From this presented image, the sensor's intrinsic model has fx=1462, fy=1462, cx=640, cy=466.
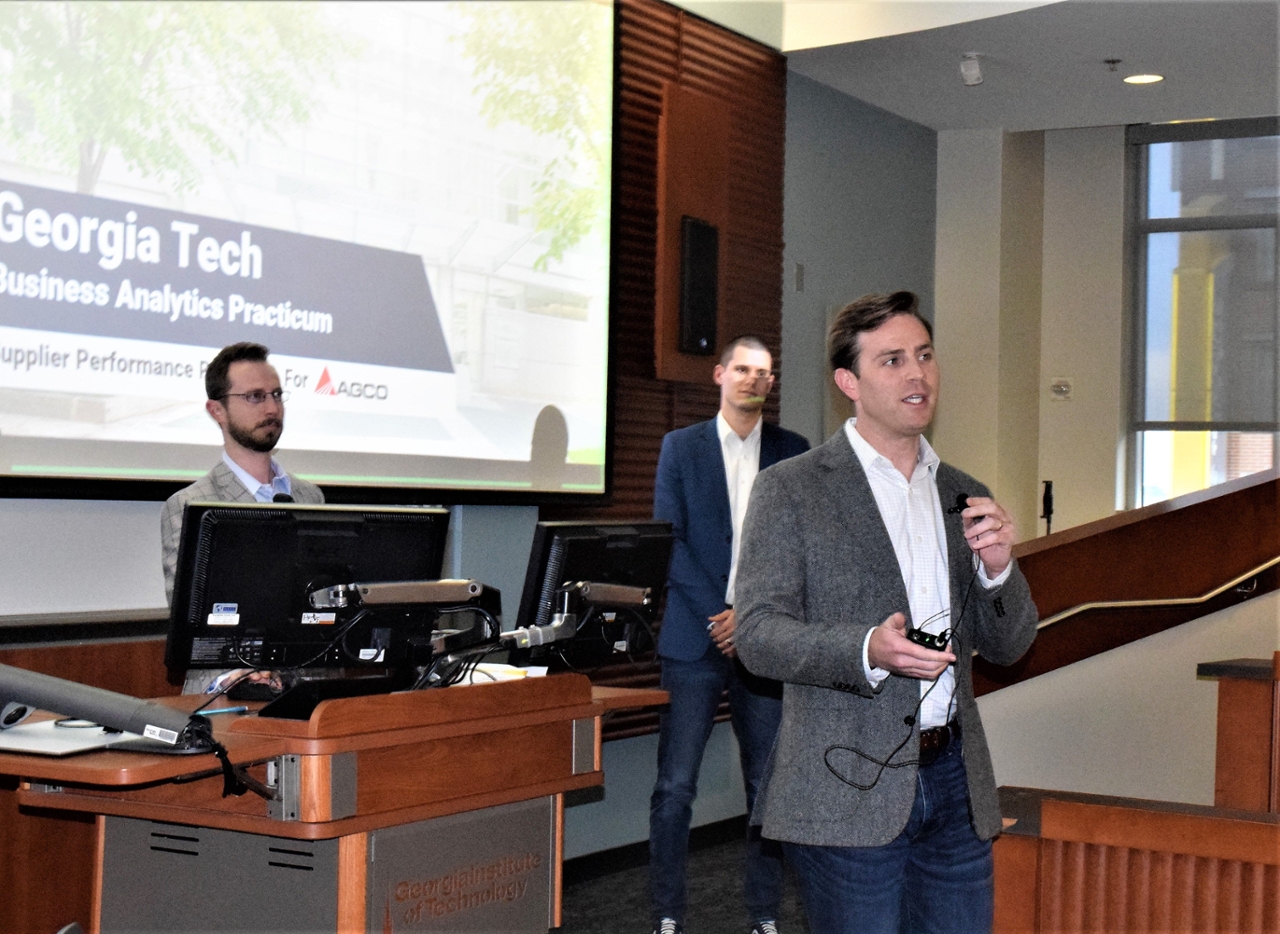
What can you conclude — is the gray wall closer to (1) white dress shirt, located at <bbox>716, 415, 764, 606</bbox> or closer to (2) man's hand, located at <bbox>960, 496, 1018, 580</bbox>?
(1) white dress shirt, located at <bbox>716, 415, 764, 606</bbox>

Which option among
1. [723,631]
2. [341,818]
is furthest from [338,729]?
[723,631]

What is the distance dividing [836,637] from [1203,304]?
307 inches

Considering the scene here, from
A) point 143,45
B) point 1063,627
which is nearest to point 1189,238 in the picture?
point 1063,627

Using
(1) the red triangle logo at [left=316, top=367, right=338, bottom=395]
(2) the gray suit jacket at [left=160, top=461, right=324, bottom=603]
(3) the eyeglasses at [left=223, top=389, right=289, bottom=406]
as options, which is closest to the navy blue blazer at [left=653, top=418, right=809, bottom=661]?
(1) the red triangle logo at [left=316, top=367, right=338, bottom=395]

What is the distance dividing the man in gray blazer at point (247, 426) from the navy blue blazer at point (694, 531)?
4.01 feet

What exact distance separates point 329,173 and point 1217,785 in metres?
3.13

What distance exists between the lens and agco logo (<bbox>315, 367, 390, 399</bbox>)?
177 inches

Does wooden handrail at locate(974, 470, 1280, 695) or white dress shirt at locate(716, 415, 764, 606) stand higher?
white dress shirt at locate(716, 415, 764, 606)

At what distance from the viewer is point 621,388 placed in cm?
573

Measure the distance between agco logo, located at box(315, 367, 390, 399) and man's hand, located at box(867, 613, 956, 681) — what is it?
273 centimetres

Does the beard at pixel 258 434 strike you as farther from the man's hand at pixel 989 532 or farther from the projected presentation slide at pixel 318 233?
the man's hand at pixel 989 532

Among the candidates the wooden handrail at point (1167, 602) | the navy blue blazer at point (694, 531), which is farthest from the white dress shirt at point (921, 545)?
the navy blue blazer at point (694, 531)

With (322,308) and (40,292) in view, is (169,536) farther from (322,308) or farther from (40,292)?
(322,308)

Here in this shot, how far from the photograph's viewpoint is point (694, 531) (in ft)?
14.5
